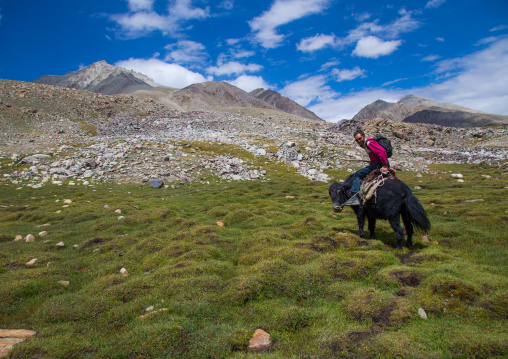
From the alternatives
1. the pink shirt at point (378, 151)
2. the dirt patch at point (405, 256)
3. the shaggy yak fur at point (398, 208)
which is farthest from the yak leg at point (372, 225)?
the pink shirt at point (378, 151)

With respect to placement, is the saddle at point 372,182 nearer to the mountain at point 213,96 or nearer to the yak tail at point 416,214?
the yak tail at point 416,214

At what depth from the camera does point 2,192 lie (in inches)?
752

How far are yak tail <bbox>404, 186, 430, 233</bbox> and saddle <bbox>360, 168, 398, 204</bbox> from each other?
77 cm

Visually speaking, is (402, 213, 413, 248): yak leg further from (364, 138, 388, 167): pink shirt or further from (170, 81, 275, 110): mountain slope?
(170, 81, 275, 110): mountain slope

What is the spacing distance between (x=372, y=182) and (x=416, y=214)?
1.62 metres

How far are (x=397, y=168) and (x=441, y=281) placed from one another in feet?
95.8

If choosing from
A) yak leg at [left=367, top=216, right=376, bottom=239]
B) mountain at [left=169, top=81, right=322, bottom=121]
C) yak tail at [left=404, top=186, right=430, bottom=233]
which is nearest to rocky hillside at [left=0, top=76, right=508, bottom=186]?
yak leg at [left=367, top=216, right=376, bottom=239]

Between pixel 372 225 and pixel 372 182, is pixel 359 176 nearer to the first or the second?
pixel 372 182

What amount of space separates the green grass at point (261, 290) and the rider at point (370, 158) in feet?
4.70

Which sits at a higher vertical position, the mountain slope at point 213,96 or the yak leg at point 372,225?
the mountain slope at point 213,96

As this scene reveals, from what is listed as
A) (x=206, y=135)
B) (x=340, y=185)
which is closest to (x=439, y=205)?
(x=340, y=185)

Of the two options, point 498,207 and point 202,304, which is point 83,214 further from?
point 498,207

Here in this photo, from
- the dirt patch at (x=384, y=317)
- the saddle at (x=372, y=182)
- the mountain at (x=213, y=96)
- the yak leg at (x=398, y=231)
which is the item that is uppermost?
the mountain at (x=213, y=96)

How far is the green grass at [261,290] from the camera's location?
13.5ft
